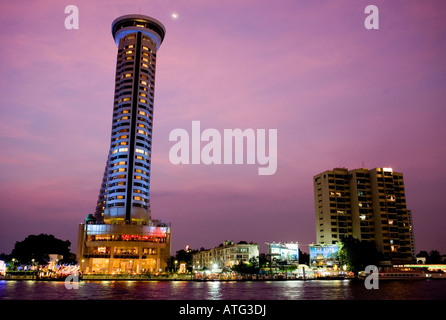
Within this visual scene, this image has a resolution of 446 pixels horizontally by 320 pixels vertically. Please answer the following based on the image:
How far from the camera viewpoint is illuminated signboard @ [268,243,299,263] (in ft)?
493

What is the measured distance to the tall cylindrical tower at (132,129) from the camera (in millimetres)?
149750

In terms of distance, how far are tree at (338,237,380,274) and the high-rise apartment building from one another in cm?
2257

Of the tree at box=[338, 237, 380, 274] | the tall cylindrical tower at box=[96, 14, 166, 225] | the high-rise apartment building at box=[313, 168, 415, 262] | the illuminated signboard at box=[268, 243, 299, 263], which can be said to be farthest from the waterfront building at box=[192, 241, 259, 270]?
the tree at box=[338, 237, 380, 274]

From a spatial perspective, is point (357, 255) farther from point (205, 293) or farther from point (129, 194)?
point (129, 194)

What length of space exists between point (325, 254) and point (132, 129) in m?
86.9

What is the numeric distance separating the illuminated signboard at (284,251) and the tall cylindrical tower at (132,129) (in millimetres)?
48980

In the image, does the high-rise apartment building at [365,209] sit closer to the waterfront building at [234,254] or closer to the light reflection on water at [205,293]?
the waterfront building at [234,254]

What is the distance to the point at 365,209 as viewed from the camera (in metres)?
159

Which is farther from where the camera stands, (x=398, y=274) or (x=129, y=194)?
(x=129, y=194)

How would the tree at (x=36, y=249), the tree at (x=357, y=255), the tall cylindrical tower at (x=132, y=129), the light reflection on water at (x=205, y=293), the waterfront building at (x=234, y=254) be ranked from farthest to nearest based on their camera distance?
the waterfront building at (x=234, y=254) → the tall cylindrical tower at (x=132, y=129) → the tree at (x=36, y=249) → the tree at (x=357, y=255) → the light reflection on water at (x=205, y=293)

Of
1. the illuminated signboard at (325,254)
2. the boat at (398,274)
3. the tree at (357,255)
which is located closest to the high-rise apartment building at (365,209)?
the illuminated signboard at (325,254)

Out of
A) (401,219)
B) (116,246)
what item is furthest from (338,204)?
(116,246)

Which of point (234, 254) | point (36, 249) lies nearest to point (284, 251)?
point (234, 254)
